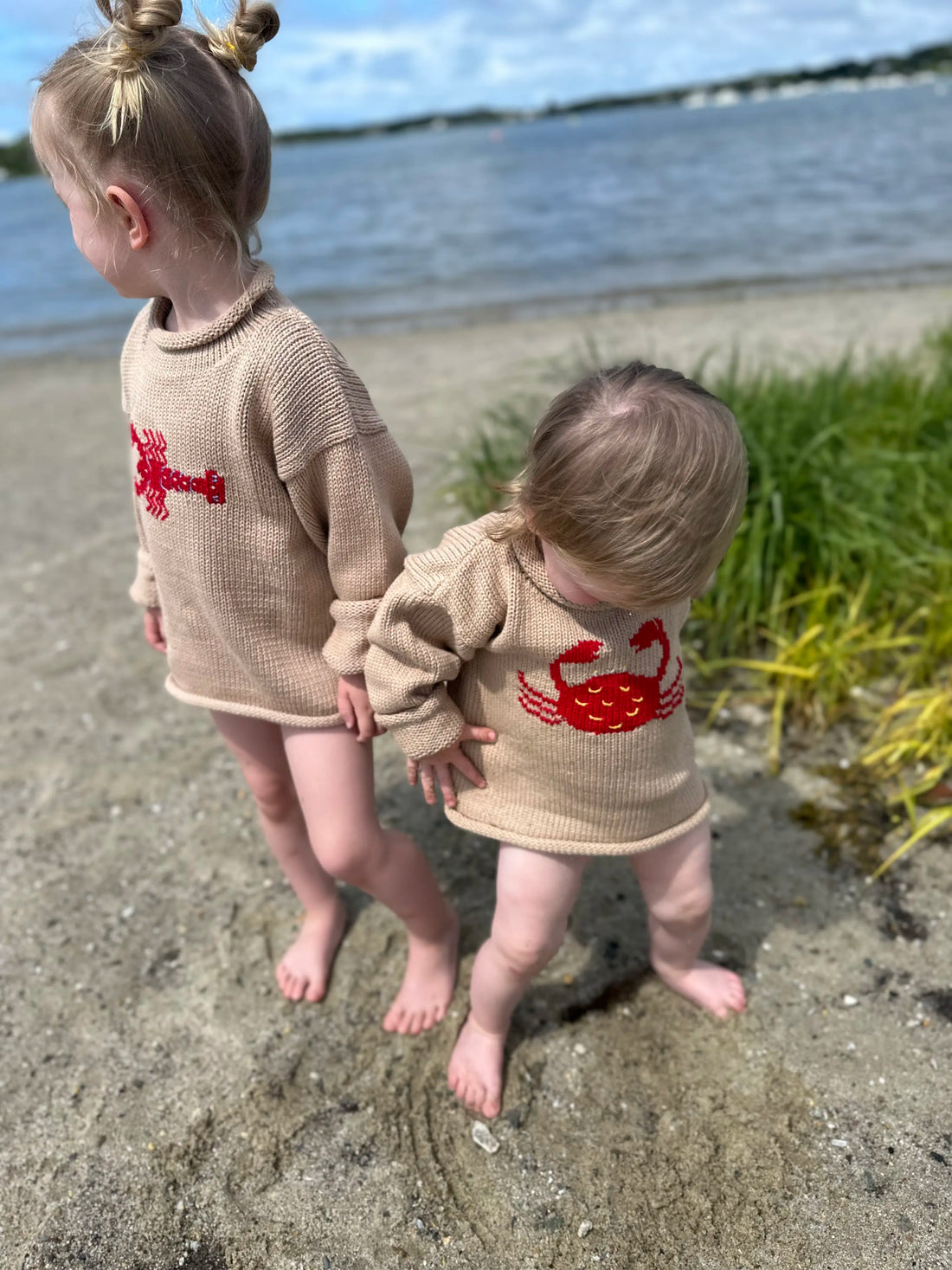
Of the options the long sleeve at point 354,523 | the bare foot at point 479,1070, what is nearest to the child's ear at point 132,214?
the long sleeve at point 354,523

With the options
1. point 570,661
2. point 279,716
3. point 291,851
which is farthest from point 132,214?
point 291,851

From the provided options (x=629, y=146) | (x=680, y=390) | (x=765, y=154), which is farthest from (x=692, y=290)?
(x=629, y=146)

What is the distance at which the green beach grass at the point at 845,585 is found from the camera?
2.70 meters

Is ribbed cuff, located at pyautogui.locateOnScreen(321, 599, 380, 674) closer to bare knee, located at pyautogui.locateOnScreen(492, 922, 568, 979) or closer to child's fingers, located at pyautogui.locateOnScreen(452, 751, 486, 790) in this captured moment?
child's fingers, located at pyautogui.locateOnScreen(452, 751, 486, 790)

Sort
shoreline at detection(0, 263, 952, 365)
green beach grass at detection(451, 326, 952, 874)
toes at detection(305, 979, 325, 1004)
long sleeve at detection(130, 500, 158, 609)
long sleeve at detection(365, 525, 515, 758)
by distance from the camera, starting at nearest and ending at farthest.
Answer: long sleeve at detection(365, 525, 515, 758) < long sleeve at detection(130, 500, 158, 609) < toes at detection(305, 979, 325, 1004) < green beach grass at detection(451, 326, 952, 874) < shoreline at detection(0, 263, 952, 365)

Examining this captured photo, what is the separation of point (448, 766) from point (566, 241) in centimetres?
1439

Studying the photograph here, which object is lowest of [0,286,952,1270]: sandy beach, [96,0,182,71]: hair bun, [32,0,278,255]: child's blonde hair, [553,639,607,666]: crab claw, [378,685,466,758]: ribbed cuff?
[0,286,952,1270]: sandy beach

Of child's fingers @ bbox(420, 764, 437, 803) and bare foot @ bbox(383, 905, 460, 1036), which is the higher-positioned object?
child's fingers @ bbox(420, 764, 437, 803)

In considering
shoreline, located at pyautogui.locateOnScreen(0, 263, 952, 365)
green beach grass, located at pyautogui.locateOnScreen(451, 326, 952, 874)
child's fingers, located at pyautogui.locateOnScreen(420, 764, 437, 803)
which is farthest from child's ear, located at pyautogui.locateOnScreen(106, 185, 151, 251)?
shoreline, located at pyautogui.locateOnScreen(0, 263, 952, 365)

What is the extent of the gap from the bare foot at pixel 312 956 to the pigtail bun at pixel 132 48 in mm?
1658

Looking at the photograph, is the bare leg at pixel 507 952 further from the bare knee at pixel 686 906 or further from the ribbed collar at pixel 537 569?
the ribbed collar at pixel 537 569

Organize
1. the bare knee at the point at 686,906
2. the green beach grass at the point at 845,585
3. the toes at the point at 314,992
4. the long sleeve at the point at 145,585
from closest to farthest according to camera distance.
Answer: the bare knee at the point at 686,906
the long sleeve at the point at 145,585
the toes at the point at 314,992
the green beach grass at the point at 845,585

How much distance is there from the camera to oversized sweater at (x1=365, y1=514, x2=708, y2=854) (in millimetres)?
1509

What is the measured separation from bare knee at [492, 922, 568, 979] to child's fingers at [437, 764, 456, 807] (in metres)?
0.25
